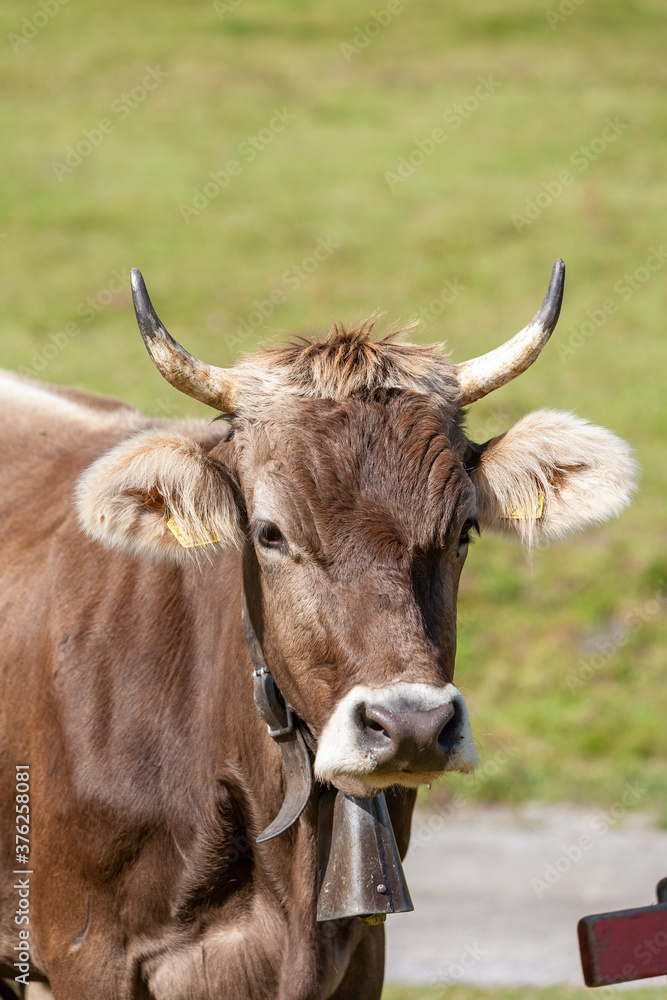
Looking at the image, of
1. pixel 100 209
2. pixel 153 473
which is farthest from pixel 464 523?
pixel 100 209

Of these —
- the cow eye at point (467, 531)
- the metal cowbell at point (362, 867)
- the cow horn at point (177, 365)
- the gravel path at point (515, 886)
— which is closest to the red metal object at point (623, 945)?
the metal cowbell at point (362, 867)

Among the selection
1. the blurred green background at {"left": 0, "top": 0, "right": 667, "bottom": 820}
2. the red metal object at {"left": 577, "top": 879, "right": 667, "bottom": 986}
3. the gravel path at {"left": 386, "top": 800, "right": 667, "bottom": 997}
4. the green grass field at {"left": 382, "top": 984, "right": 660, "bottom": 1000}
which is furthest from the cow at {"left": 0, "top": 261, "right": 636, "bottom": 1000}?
the blurred green background at {"left": 0, "top": 0, "right": 667, "bottom": 820}

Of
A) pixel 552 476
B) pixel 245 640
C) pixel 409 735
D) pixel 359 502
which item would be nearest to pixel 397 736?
pixel 409 735

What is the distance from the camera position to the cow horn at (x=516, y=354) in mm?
3480

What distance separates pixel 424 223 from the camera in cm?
1844

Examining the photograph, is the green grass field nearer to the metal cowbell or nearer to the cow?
the cow

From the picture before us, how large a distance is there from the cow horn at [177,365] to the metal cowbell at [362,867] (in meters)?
1.26

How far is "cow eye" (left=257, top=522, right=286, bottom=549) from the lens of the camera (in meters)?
3.27

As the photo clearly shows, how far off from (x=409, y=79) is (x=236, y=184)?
5.35 metres

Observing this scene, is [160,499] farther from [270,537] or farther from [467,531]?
[467,531]

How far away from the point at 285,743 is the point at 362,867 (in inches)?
16.7

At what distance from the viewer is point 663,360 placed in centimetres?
1455

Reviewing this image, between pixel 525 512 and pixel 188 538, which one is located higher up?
pixel 525 512

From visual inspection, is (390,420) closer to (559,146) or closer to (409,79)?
(559,146)
